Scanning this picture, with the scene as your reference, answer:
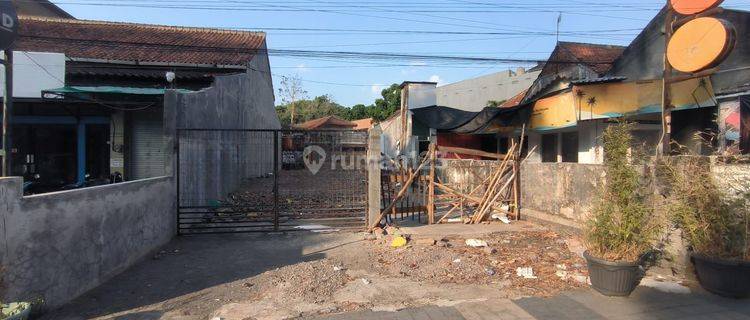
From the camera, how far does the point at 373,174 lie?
880 cm

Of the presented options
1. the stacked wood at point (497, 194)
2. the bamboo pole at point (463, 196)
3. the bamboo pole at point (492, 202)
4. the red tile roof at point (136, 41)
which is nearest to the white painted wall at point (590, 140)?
the stacked wood at point (497, 194)

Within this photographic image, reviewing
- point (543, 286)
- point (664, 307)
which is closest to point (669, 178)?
point (664, 307)

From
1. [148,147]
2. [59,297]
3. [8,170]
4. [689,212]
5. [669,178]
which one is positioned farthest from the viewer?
[148,147]

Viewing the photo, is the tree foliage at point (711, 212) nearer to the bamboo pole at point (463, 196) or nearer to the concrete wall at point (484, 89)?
the bamboo pole at point (463, 196)

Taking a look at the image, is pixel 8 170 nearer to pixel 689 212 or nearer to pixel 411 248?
pixel 411 248

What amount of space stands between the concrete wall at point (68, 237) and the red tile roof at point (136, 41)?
8539mm

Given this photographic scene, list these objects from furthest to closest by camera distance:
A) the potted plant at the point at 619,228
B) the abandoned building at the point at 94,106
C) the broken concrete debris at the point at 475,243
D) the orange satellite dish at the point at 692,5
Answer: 1. the abandoned building at the point at 94,106
2. the broken concrete debris at the point at 475,243
3. the orange satellite dish at the point at 692,5
4. the potted plant at the point at 619,228

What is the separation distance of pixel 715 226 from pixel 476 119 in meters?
8.91

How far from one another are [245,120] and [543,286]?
1336cm

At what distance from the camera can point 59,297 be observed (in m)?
4.71

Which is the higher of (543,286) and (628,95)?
(628,95)

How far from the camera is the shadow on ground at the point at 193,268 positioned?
4914 mm

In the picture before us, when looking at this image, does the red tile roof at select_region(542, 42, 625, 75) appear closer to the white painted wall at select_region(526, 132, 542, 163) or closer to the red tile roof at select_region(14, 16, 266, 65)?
the white painted wall at select_region(526, 132, 542, 163)

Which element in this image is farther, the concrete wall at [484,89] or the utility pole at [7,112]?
the concrete wall at [484,89]
